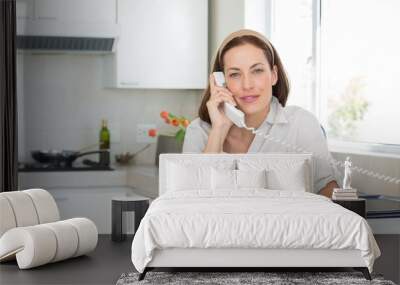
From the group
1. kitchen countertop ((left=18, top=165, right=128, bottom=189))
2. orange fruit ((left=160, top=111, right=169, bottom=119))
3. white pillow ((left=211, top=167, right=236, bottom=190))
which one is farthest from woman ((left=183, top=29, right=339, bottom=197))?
kitchen countertop ((left=18, top=165, right=128, bottom=189))

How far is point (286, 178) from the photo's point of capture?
633 centimetres

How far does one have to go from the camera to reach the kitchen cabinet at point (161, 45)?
7.58m

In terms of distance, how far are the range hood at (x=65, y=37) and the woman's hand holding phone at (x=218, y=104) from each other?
110cm

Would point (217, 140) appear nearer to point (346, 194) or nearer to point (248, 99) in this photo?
point (248, 99)

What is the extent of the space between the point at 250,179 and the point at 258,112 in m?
0.80

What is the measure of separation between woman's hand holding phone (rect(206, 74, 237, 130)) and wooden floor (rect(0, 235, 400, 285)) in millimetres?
1239

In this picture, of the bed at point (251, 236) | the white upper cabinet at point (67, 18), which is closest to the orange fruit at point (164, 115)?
the white upper cabinet at point (67, 18)

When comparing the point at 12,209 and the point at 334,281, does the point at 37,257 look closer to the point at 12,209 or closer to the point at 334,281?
the point at 12,209

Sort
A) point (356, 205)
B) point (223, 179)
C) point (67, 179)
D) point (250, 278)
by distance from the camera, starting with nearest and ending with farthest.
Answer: point (250, 278) → point (223, 179) → point (356, 205) → point (67, 179)

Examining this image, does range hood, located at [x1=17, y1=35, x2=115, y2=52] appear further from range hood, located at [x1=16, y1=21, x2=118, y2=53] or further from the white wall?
the white wall

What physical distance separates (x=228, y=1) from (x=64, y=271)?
9.81 ft

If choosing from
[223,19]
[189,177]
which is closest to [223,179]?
[189,177]

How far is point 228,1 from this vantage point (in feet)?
24.3

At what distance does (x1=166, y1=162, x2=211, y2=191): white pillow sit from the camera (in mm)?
6273
